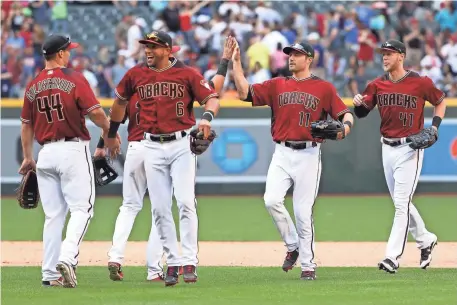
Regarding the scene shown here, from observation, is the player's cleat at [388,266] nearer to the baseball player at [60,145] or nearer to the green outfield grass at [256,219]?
the baseball player at [60,145]

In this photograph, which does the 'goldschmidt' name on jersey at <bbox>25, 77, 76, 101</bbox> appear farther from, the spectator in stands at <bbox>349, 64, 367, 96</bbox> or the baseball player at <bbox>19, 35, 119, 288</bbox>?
the spectator in stands at <bbox>349, 64, 367, 96</bbox>

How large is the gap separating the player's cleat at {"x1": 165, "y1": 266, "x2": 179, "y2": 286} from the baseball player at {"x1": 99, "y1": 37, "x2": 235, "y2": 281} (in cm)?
58

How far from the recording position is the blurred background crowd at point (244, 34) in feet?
70.9

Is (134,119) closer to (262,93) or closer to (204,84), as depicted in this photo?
(204,84)

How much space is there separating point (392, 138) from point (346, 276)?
59.3 inches

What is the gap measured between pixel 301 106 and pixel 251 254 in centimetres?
255

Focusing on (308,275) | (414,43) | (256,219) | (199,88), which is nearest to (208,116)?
(199,88)

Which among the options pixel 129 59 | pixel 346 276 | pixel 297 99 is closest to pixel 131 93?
pixel 297 99

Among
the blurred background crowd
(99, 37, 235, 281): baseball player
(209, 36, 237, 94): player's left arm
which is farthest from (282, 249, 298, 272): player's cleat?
the blurred background crowd

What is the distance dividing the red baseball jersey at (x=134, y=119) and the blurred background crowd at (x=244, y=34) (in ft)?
34.7

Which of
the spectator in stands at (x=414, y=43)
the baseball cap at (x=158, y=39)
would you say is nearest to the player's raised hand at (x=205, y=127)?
the baseball cap at (x=158, y=39)

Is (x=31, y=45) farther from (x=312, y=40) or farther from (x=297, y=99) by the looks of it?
(x=297, y=99)

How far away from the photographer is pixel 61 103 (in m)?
9.21

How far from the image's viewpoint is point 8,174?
18797mm
